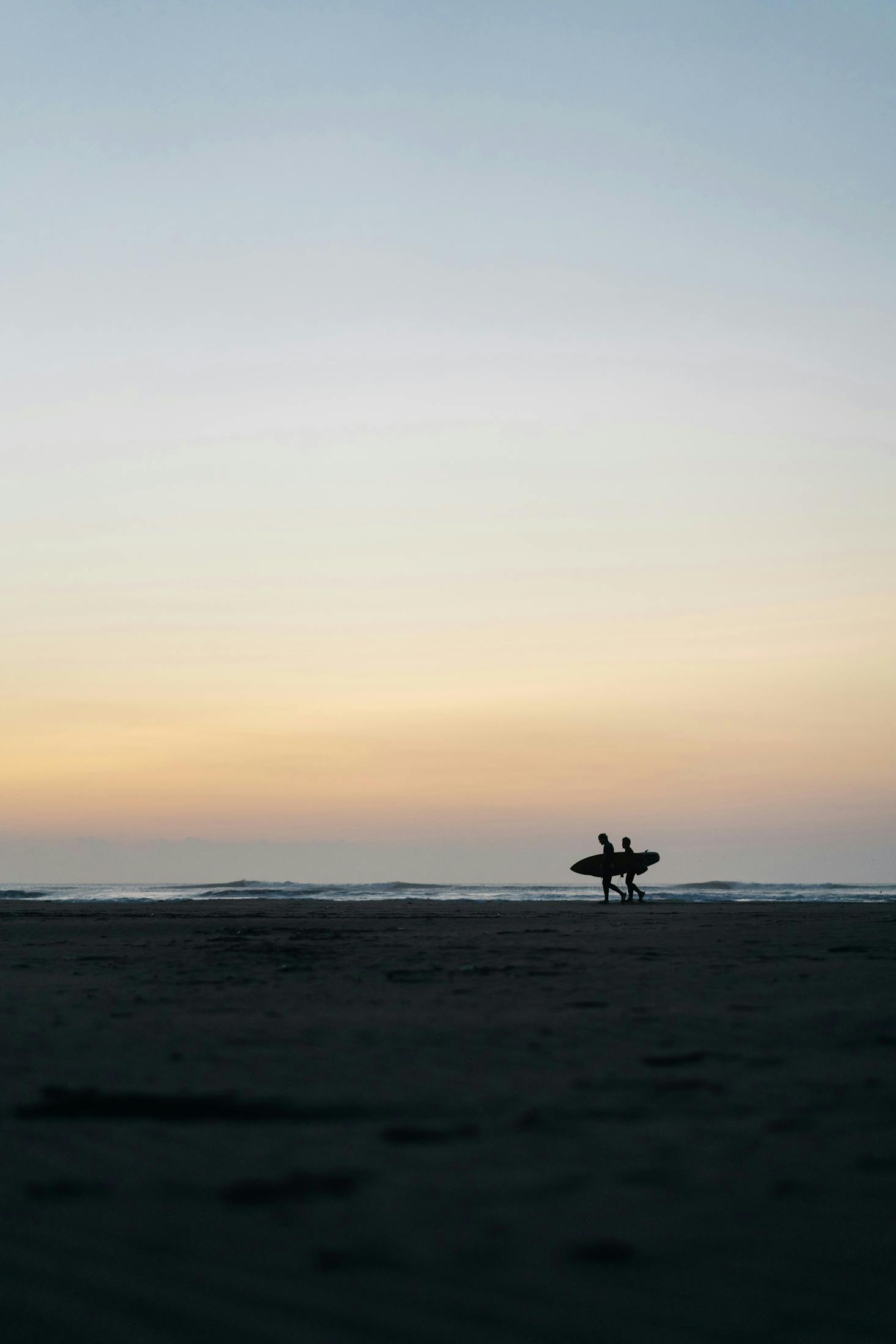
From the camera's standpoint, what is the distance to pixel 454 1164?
333cm

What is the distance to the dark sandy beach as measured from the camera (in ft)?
7.85

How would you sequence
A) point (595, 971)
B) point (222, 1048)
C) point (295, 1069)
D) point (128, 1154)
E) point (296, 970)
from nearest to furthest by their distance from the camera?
point (128, 1154) < point (295, 1069) < point (222, 1048) < point (595, 971) < point (296, 970)

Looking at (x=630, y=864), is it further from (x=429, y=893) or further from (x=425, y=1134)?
(x=425, y=1134)

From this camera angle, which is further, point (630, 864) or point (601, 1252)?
point (630, 864)

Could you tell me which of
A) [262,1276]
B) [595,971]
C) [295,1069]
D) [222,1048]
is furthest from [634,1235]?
[595,971]

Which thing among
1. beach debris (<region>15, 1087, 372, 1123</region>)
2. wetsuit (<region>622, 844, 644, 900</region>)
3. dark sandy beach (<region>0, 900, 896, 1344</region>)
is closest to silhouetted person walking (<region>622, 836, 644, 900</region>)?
wetsuit (<region>622, 844, 644, 900</region>)

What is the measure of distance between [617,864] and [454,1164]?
2586 centimetres

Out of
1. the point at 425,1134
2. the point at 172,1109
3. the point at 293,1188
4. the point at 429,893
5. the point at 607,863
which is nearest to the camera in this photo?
the point at 293,1188

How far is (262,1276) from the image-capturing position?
2541 millimetres

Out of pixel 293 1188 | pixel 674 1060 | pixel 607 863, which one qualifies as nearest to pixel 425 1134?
pixel 293 1188

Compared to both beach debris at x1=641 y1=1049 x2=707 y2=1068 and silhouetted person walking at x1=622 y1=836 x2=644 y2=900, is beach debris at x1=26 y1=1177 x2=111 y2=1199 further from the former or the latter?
silhouetted person walking at x1=622 y1=836 x2=644 y2=900

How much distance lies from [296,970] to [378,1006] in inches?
104

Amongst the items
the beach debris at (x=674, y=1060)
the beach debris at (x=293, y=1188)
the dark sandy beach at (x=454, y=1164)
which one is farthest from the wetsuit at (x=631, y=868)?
the beach debris at (x=293, y=1188)

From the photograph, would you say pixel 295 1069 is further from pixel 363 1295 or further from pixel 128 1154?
pixel 363 1295
